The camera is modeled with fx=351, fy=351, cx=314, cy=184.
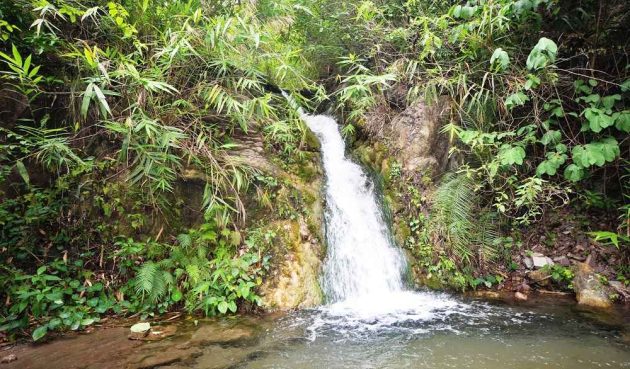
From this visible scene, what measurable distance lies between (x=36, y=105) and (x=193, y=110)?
190cm

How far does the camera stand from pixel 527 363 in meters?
2.83

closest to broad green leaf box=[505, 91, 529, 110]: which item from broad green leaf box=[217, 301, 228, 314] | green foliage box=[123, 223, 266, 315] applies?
green foliage box=[123, 223, 266, 315]

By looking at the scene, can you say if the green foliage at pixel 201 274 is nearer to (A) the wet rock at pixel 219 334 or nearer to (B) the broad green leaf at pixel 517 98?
(A) the wet rock at pixel 219 334

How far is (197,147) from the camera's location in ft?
13.2

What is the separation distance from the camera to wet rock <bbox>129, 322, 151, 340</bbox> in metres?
3.36

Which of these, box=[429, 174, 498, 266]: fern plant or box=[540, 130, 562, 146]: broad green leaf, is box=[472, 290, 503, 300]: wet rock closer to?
box=[429, 174, 498, 266]: fern plant

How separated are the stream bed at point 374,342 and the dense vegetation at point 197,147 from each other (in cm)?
45

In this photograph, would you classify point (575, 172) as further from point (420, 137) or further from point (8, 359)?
point (8, 359)

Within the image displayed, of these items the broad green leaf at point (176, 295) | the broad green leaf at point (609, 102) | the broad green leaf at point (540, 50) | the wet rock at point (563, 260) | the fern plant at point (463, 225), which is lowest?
the broad green leaf at point (176, 295)

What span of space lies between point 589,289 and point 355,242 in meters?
2.81

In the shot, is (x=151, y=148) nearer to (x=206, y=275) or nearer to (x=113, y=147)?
(x=113, y=147)

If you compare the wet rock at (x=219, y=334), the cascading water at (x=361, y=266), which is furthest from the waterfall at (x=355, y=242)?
the wet rock at (x=219, y=334)

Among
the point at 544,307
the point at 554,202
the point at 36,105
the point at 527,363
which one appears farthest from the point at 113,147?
the point at 554,202

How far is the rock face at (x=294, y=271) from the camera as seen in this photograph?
410 cm
